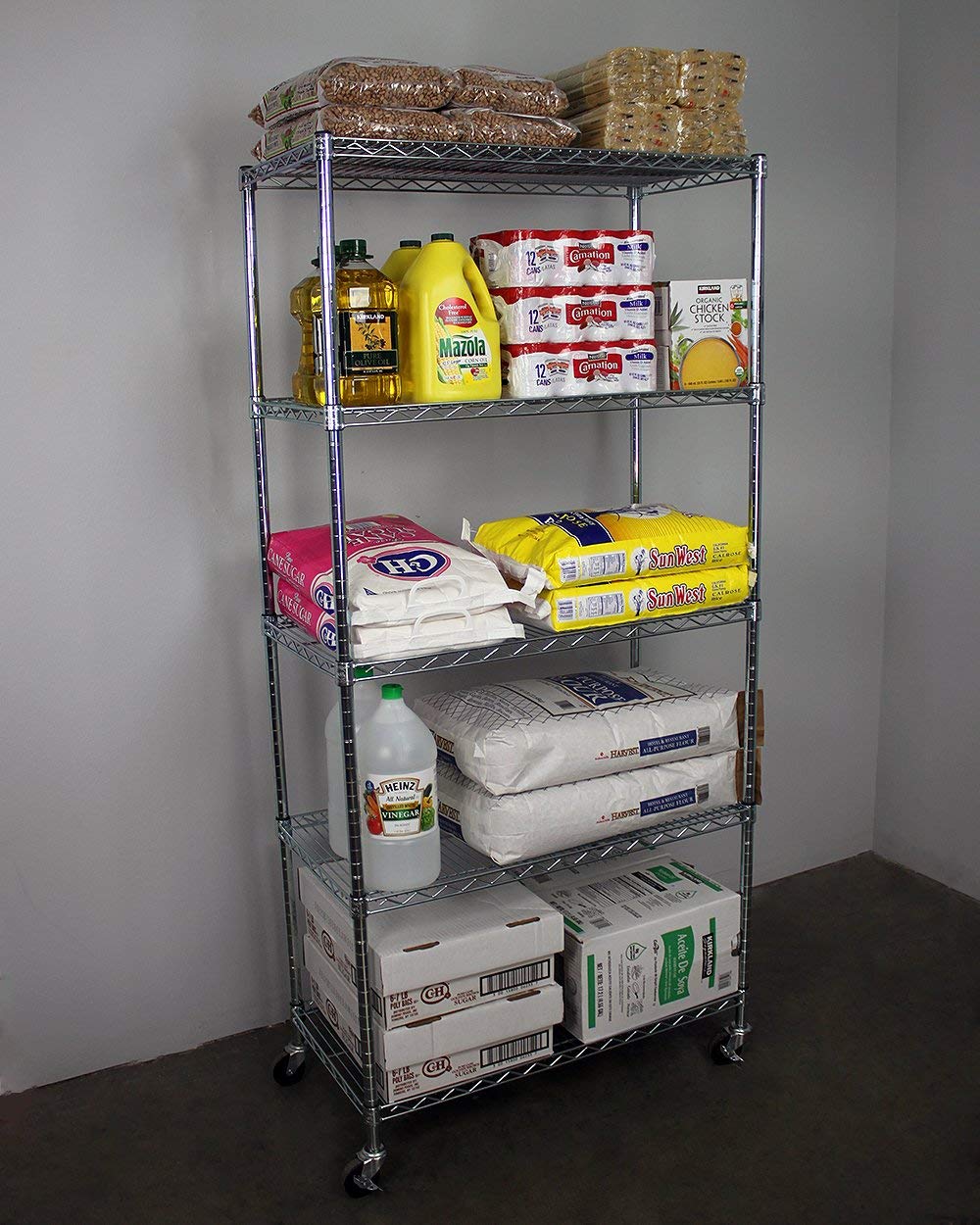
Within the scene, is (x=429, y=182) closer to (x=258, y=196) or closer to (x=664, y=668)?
(x=258, y=196)

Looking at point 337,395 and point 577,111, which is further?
point 577,111

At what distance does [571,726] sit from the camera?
225 cm

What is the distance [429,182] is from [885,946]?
2142 mm

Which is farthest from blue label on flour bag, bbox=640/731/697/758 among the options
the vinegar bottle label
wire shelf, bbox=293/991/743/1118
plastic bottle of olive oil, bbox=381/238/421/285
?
plastic bottle of olive oil, bbox=381/238/421/285

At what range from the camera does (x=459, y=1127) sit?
2.29 metres

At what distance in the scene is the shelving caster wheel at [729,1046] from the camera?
97.5 inches

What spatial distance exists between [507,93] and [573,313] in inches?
15.6

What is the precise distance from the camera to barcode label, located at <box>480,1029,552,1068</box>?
223cm

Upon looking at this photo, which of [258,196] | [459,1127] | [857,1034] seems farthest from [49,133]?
[857,1034]

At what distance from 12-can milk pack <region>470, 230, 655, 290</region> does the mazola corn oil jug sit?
8cm

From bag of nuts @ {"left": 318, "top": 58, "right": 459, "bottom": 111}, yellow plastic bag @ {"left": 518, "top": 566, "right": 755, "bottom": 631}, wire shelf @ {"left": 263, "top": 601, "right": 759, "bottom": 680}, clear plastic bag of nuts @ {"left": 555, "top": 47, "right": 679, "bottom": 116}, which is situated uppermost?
clear plastic bag of nuts @ {"left": 555, "top": 47, "right": 679, "bottom": 116}

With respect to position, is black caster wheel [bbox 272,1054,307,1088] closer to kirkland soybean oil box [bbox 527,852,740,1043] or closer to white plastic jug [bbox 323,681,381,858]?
white plastic jug [bbox 323,681,381,858]

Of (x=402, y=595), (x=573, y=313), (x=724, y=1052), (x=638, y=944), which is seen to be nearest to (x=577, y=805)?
(x=638, y=944)

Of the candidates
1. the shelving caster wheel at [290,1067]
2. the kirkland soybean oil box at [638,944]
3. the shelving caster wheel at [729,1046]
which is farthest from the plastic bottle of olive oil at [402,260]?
the shelving caster wheel at [729,1046]
